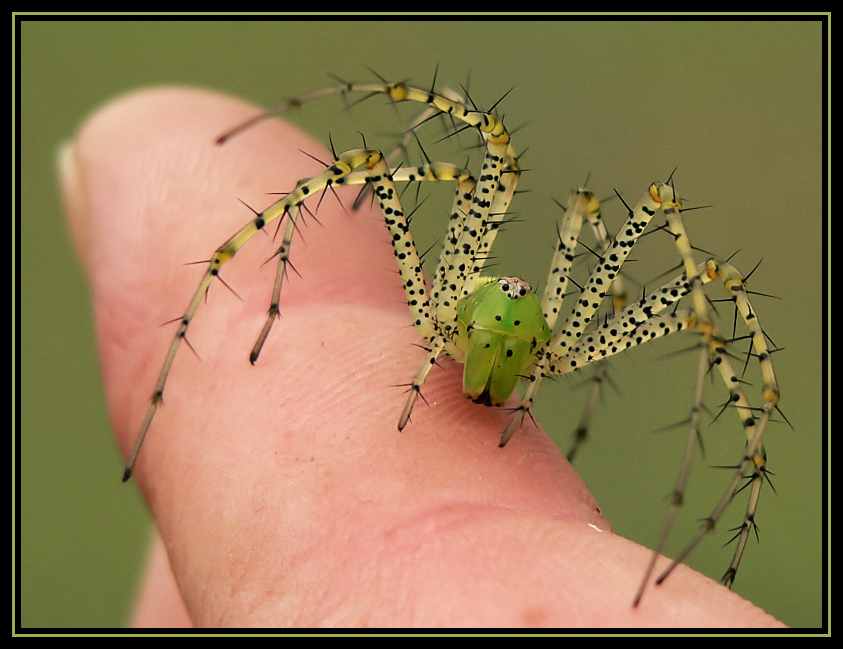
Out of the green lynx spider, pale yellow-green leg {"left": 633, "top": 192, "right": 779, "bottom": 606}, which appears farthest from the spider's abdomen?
pale yellow-green leg {"left": 633, "top": 192, "right": 779, "bottom": 606}

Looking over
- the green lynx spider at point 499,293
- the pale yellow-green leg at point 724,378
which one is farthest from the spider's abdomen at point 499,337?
the pale yellow-green leg at point 724,378

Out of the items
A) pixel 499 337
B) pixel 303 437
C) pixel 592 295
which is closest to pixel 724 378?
pixel 592 295

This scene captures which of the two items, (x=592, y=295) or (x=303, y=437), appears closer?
(x=303, y=437)

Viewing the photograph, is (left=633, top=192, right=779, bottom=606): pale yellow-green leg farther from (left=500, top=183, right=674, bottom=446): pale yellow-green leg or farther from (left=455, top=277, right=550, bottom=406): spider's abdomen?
(left=455, top=277, right=550, bottom=406): spider's abdomen

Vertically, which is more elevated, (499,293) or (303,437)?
(499,293)

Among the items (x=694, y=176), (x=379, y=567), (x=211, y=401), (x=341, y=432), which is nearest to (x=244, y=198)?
(x=211, y=401)

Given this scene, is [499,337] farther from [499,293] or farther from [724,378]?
[724,378]
